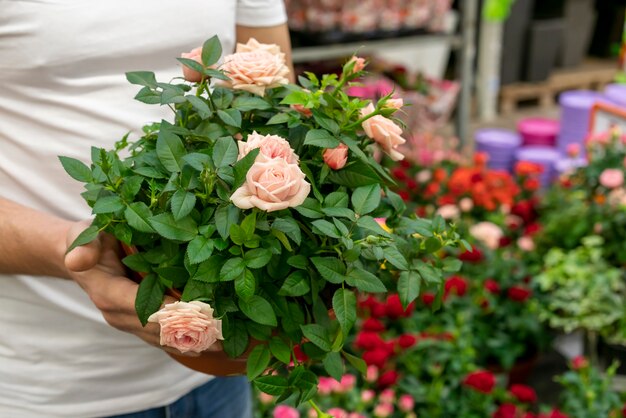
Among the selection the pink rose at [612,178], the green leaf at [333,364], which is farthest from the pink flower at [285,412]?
the pink rose at [612,178]

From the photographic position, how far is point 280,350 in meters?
0.79

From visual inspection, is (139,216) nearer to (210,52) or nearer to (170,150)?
(170,150)

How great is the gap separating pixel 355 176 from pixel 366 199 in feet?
0.12

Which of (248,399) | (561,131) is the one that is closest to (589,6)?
(561,131)

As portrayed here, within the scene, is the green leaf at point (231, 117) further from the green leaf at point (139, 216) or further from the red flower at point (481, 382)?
the red flower at point (481, 382)

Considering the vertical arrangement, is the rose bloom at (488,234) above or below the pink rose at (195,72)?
below

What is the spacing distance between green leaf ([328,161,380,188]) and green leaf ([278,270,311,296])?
12cm

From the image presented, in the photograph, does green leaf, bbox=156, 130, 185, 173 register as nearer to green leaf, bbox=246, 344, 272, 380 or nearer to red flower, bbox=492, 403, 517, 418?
green leaf, bbox=246, 344, 272, 380

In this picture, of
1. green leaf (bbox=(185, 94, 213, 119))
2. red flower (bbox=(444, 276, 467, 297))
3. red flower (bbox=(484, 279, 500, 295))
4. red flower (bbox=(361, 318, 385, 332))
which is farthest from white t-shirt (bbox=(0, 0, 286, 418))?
red flower (bbox=(484, 279, 500, 295))

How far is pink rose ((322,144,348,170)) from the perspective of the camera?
0.82m

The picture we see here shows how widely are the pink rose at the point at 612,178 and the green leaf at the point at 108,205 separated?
1.71 m

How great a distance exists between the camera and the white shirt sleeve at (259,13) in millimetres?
1040

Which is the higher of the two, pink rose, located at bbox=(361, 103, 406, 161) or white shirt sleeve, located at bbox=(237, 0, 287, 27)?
white shirt sleeve, located at bbox=(237, 0, 287, 27)

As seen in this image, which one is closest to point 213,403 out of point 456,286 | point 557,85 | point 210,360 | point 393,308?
point 210,360
